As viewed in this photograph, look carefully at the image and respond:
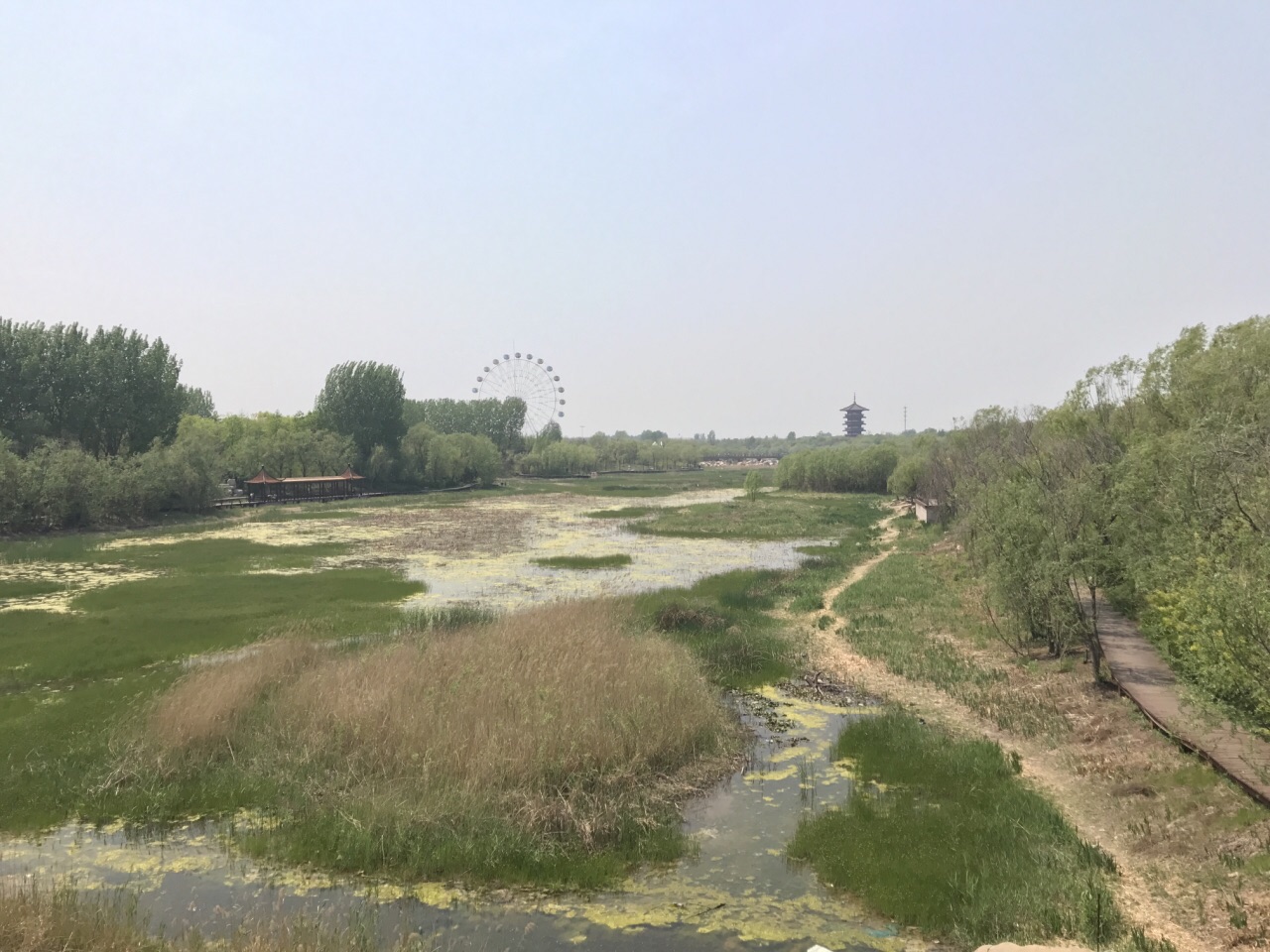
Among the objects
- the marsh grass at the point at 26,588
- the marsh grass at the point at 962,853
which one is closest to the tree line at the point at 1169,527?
the marsh grass at the point at 962,853

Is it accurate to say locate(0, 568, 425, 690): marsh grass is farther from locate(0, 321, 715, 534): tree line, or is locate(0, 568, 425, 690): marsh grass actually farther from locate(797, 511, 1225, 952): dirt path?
locate(0, 321, 715, 534): tree line

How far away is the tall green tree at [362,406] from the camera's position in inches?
4077

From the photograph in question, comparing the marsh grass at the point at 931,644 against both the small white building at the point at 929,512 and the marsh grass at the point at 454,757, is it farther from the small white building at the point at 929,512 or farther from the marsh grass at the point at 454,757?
the small white building at the point at 929,512

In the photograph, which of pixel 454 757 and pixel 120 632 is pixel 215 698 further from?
pixel 120 632

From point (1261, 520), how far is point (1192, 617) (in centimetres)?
364

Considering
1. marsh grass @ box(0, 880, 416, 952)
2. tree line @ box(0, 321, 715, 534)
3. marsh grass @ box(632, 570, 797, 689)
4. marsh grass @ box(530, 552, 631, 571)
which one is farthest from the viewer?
tree line @ box(0, 321, 715, 534)

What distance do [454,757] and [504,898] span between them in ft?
9.66

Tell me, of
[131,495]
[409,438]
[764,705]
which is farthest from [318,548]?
[409,438]

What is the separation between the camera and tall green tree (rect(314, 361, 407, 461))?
103562 mm

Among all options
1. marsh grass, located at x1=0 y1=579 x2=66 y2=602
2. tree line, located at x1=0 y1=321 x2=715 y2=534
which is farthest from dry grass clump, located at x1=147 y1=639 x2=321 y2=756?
tree line, located at x1=0 y1=321 x2=715 y2=534

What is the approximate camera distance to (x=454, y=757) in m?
11.9

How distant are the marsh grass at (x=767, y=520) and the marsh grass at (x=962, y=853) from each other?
125ft

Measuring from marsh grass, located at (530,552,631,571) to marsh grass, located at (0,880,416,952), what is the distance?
92.5 feet

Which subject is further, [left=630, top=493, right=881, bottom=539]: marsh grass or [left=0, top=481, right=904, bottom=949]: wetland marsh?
[left=630, top=493, right=881, bottom=539]: marsh grass
